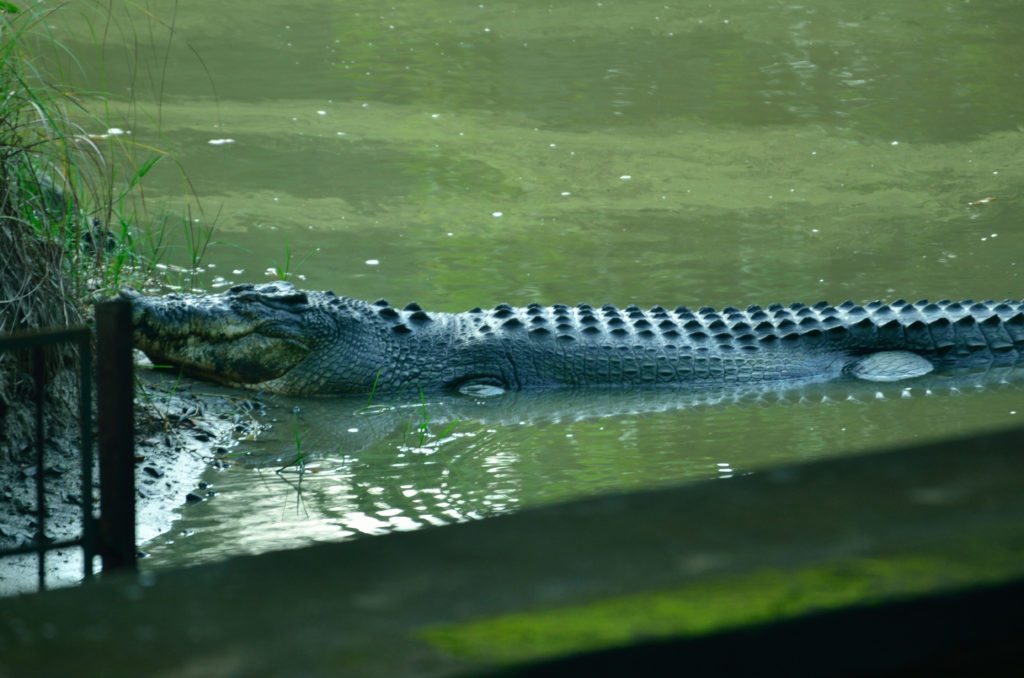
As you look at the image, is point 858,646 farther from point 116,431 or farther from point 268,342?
point 268,342

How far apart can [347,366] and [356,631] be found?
16.2 ft

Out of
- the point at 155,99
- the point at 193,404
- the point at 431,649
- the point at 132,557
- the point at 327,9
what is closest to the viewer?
the point at 431,649

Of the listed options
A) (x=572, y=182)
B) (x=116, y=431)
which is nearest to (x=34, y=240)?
(x=116, y=431)

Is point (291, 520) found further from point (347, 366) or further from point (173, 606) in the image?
point (173, 606)

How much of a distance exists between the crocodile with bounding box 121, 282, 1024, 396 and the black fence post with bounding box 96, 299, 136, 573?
3.59m

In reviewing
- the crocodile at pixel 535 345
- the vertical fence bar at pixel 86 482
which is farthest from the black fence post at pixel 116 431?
the crocodile at pixel 535 345

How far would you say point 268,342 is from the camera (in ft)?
19.6

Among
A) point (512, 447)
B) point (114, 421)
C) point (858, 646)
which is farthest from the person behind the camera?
point (512, 447)

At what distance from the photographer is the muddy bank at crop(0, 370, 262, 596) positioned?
3889 millimetres

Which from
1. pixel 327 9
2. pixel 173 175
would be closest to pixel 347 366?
pixel 173 175

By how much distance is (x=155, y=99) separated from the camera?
10.2 meters

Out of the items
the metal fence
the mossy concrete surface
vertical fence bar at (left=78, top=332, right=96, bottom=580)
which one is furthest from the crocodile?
the mossy concrete surface

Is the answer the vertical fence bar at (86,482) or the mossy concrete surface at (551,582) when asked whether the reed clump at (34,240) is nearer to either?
the vertical fence bar at (86,482)

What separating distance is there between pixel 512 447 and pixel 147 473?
1.36 meters
